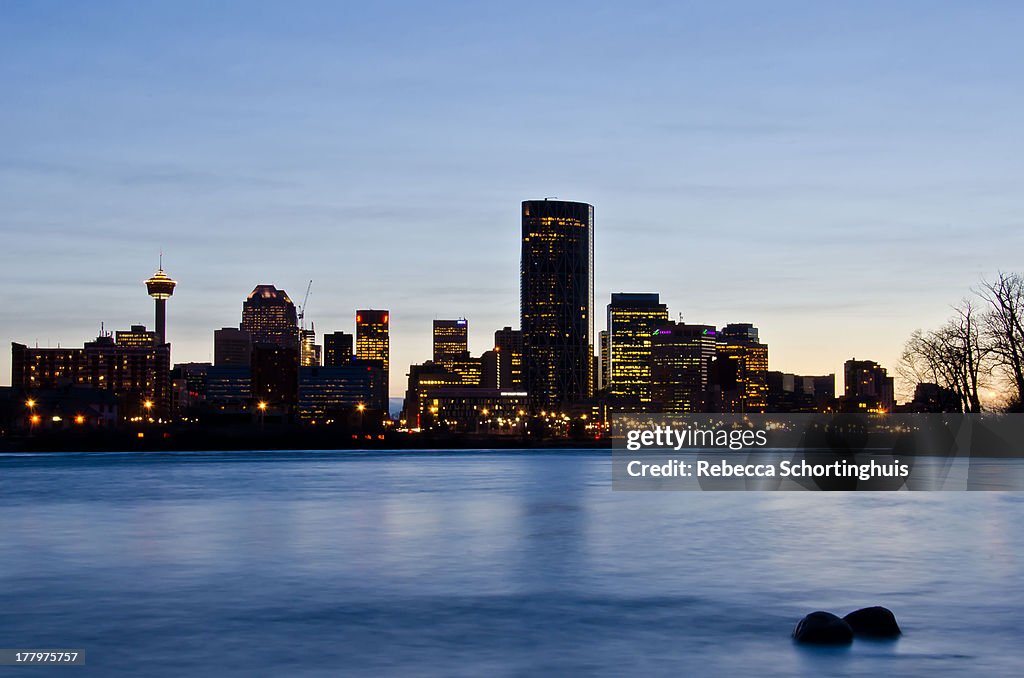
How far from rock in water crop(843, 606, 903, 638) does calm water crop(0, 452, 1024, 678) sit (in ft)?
1.93

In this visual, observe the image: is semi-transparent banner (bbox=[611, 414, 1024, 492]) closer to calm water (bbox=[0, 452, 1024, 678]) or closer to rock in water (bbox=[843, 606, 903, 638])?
calm water (bbox=[0, 452, 1024, 678])

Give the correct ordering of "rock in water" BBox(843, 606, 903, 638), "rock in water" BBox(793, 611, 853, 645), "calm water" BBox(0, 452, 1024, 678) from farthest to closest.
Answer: "rock in water" BBox(843, 606, 903, 638), "calm water" BBox(0, 452, 1024, 678), "rock in water" BBox(793, 611, 853, 645)

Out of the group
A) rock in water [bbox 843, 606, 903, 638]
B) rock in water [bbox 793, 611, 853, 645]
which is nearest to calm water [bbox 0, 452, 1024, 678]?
rock in water [bbox 793, 611, 853, 645]

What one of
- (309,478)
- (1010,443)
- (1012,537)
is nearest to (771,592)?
(1012,537)

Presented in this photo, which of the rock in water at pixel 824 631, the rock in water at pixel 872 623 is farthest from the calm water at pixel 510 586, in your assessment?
the rock in water at pixel 872 623

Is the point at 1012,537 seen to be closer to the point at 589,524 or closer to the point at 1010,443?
the point at 589,524

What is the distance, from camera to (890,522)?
54.0 meters

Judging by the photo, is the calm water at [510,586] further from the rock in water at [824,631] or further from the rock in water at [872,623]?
the rock in water at [872,623]

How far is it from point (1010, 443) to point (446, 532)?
91365 mm

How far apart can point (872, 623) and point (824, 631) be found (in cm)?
163

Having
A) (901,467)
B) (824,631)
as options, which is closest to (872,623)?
(824,631)

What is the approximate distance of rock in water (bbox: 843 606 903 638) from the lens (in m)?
25.3

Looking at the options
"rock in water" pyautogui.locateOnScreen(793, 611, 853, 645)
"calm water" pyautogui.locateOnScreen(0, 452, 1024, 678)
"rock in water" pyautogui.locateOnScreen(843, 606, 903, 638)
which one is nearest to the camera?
"rock in water" pyautogui.locateOnScreen(793, 611, 853, 645)

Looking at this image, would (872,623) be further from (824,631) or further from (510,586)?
(510,586)
